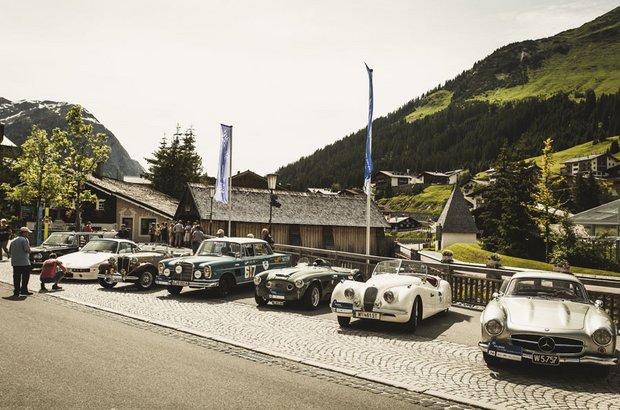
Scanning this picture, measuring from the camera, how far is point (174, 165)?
2598 inches

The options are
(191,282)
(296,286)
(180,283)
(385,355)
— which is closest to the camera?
(385,355)

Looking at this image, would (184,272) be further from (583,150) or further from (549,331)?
(583,150)

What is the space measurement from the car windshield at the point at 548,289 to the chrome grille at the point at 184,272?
911 centimetres

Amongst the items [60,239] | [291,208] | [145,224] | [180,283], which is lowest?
[180,283]

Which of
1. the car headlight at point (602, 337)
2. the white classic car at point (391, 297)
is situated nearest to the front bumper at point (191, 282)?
the white classic car at point (391, 297)

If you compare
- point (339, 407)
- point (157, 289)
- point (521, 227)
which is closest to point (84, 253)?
point (157, 289)

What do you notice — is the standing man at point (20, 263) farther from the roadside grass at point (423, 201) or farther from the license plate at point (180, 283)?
the roadside grass at point (423, 201)

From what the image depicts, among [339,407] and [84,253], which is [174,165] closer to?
[84,253]

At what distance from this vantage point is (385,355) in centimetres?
895

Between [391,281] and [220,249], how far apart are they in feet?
22.0

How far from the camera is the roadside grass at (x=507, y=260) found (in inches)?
1337

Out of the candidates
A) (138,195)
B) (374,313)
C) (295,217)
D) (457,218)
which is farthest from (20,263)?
(457,218)

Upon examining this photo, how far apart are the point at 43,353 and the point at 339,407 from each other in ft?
16.4

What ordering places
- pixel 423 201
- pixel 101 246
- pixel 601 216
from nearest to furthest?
pixel 101 246
pixel 601 216
pixel 423 201
